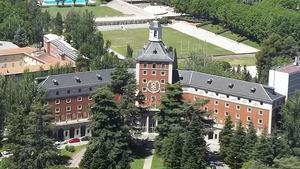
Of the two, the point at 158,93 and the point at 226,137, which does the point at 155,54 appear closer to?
the point at 158,93

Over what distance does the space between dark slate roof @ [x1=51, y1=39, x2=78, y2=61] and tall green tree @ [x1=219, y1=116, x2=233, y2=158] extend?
3066cm

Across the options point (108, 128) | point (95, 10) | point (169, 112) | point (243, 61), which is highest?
point (95, 10)

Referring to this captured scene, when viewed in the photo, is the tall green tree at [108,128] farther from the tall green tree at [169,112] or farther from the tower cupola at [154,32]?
the tower cupola at [154,32]

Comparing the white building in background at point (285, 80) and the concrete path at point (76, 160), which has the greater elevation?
the white building in background at point (285, 80)

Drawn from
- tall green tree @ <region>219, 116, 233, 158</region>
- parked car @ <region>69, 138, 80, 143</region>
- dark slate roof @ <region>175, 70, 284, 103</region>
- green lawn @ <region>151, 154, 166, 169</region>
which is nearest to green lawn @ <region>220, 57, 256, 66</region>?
dark slate roof @ <region>175, 70, 284, 103</region>

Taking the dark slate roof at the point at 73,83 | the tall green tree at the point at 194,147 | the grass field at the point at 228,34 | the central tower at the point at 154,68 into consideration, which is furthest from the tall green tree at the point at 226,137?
the grass field at the point at 228,34

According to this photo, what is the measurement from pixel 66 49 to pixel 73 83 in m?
23.3

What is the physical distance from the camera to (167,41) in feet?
360

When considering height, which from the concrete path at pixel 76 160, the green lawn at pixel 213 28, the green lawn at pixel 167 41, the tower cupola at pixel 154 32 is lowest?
the concrete path at pixel 76 160

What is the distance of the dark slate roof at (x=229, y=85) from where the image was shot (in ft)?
217

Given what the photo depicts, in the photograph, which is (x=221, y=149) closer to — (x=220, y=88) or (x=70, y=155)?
(x=220, y=88)

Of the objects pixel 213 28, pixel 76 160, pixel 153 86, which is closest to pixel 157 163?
pixel 76 160

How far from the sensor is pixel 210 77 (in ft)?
226

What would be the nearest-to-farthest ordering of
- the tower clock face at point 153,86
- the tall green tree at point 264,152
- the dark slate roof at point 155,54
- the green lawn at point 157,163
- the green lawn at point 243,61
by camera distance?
the tall green tree at point 264,152
the green lawn at point 157,163
the dark slate roof at point 155,54
the tower clock face at point 153,86
the green lawn at point 243,61
